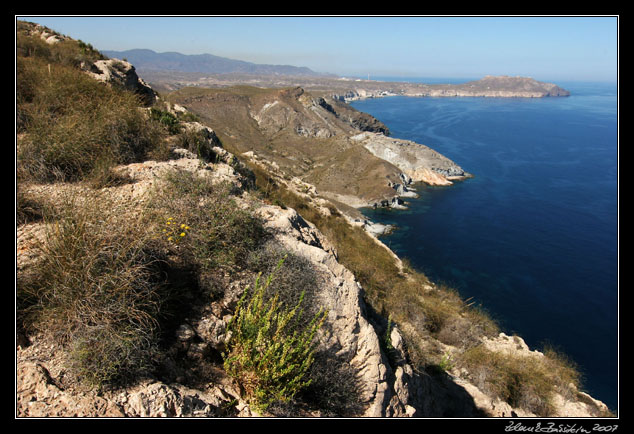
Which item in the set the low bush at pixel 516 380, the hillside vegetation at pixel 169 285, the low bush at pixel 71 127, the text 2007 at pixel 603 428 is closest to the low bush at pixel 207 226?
the hillside vegetation at pixel 169 285

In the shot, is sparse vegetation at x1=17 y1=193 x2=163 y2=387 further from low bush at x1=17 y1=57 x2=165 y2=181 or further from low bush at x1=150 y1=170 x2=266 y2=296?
low bush at x1=17 y1=57 x2=165 y2=181

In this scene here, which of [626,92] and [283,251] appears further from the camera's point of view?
[626,92]

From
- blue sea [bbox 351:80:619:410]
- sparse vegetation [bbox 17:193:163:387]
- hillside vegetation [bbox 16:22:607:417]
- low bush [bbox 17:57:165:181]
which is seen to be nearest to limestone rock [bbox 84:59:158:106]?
low bush [bbox 17:57:165:181]

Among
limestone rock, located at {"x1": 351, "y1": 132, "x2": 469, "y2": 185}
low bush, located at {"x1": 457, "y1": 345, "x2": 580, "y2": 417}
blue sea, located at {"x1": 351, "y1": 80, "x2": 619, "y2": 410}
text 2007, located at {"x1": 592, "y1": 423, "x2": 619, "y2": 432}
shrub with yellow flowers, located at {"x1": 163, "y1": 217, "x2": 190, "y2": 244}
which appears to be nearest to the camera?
text 2007, located at {"x1": 592, "y1": 423, "x2": 619, "y2": 432}

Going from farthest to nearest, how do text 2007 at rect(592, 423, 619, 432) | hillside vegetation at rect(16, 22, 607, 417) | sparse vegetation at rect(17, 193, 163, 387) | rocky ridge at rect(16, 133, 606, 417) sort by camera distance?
text 2007 at rect(592, 423, 619, 432) → hillside vegetation at rect(16, 22, 607, 417) → sparse vegetation at rect(17, 193, 163, 387) → rocky ridge at rect(16, 133, 606, 417)

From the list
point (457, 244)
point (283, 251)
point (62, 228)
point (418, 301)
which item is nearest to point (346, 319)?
point (283, 251)

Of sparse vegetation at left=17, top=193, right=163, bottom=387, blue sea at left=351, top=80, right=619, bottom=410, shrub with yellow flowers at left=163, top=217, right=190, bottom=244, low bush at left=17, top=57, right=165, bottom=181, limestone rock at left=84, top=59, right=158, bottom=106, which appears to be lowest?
blue sea at left=351, top=80, right=619, bottom=410

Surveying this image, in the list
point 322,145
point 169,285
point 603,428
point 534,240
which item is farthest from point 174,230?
point 322,145

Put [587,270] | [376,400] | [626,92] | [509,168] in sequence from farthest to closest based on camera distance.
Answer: [509,168], [587,270], [626,92], [376,400]

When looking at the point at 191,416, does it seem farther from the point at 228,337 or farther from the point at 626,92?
the point at 626,92
